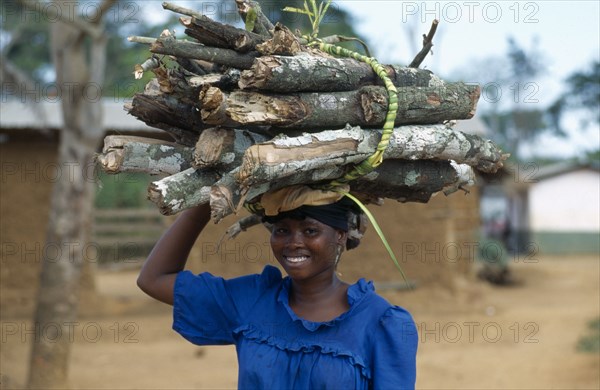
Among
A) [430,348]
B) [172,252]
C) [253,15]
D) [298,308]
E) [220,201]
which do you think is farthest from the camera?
[430,348]

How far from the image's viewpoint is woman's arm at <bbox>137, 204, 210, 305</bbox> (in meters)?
2.59

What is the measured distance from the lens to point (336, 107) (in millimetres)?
2188

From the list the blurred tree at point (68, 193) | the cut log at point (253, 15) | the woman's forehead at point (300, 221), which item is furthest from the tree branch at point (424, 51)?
the blurred tree at point (68, 193)

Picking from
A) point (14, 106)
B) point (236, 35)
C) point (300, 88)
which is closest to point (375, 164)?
point (300, 88)

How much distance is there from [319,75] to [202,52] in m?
0.34

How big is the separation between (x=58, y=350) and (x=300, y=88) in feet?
13.5

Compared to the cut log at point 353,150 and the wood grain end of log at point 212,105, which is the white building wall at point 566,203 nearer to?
the cut log at point 353,150

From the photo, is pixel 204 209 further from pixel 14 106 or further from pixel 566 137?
pixel 566 137

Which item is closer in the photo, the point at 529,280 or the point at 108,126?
the point at 108,126

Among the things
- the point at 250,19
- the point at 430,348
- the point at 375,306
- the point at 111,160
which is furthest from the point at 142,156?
the point at 430,348

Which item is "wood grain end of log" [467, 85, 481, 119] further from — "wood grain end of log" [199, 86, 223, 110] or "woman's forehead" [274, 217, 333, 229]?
"wood grain end of log" [199, 86, 223, 110]

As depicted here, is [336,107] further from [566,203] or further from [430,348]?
[566,203]

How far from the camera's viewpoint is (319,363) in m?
2.20

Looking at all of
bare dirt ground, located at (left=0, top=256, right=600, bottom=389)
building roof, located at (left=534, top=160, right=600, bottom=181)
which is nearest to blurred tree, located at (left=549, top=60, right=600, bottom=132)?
building roof, located at (left=534, top=160, right=600, bottom=181)
